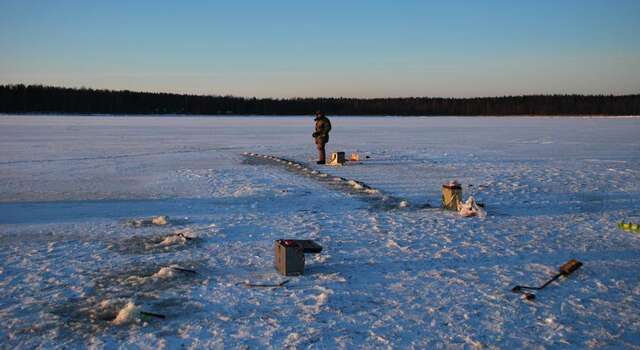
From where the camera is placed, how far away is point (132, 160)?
56.5 feet

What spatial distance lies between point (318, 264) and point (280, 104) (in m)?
122

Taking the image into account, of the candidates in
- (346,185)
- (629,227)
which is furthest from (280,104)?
(629,227)

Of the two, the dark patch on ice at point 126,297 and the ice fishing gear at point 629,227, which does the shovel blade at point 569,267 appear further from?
the dark patch on ice at point 126,297

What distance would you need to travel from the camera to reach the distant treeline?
105m

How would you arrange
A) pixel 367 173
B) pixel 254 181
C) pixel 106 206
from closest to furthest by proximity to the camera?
pixel 106 206 → pixel 254 181 → pixel 367 173

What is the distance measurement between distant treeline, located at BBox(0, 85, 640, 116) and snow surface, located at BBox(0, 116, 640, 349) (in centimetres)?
9736

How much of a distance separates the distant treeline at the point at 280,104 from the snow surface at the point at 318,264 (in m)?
97.4

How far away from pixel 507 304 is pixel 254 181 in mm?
8221

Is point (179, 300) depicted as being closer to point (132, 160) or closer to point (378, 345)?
point (378, 345)

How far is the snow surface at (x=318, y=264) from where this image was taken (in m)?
4.25

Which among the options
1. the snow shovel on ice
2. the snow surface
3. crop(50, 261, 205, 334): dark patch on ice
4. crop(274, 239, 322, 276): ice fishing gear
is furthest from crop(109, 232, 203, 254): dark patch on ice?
the snow shovel on ice

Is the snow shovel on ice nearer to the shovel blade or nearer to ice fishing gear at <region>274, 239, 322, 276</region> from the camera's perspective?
the shovel blade

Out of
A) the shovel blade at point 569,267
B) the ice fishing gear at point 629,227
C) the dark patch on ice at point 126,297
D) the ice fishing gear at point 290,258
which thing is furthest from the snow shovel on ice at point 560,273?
the dark patch on ice at point 126,297

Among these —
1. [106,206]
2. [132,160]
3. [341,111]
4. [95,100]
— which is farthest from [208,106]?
[106,206]
